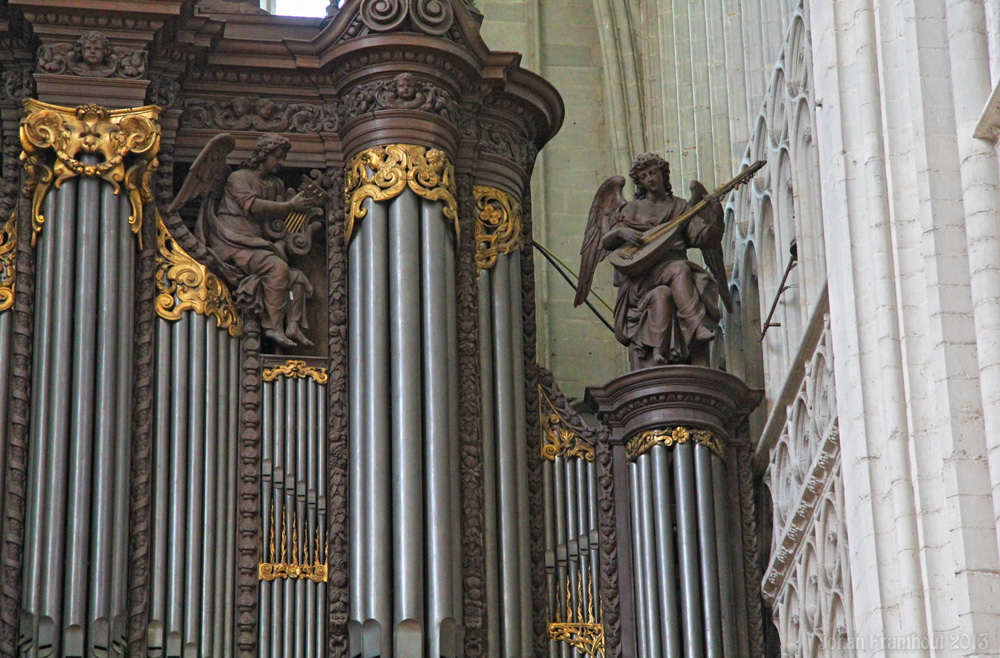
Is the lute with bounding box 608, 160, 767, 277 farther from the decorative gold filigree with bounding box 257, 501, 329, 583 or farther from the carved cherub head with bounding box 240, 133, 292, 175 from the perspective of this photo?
the decorative gold filigree with bounding box 257, 501, 329, 583

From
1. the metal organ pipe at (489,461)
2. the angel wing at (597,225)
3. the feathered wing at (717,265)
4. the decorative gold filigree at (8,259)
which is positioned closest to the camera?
the metal organ pipe at (489,461)

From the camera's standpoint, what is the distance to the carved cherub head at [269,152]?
576 inches

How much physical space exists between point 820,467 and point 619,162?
5862 mm

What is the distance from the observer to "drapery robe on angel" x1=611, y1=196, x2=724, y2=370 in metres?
14.6

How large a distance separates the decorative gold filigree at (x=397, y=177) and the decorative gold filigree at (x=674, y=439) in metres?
1.77

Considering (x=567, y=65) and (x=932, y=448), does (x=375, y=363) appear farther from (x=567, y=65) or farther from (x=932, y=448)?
(x=567, y=65)

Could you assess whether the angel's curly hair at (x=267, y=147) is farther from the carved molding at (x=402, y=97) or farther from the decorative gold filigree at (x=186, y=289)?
the decorative gold filigree at (x=186, y=289)

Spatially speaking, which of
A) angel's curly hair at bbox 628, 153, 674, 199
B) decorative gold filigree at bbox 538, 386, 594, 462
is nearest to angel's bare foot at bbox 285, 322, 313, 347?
decorative gold filigree at bbox 538, 386, 594, 462

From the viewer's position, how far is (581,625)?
1399 cm

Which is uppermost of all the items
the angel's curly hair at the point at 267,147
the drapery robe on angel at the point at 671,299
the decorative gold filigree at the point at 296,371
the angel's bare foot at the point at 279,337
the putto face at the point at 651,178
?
the angel's curly hair at the point at 267,147

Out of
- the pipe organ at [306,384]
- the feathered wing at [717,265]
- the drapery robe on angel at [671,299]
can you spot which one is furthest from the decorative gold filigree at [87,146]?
the feathered wing at [717,265]

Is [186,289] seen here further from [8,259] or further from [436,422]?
[436,422]

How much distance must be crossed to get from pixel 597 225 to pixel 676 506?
214 centimetres

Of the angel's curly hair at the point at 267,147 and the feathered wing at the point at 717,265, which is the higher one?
the angel's curly hair at the point at 267,147
